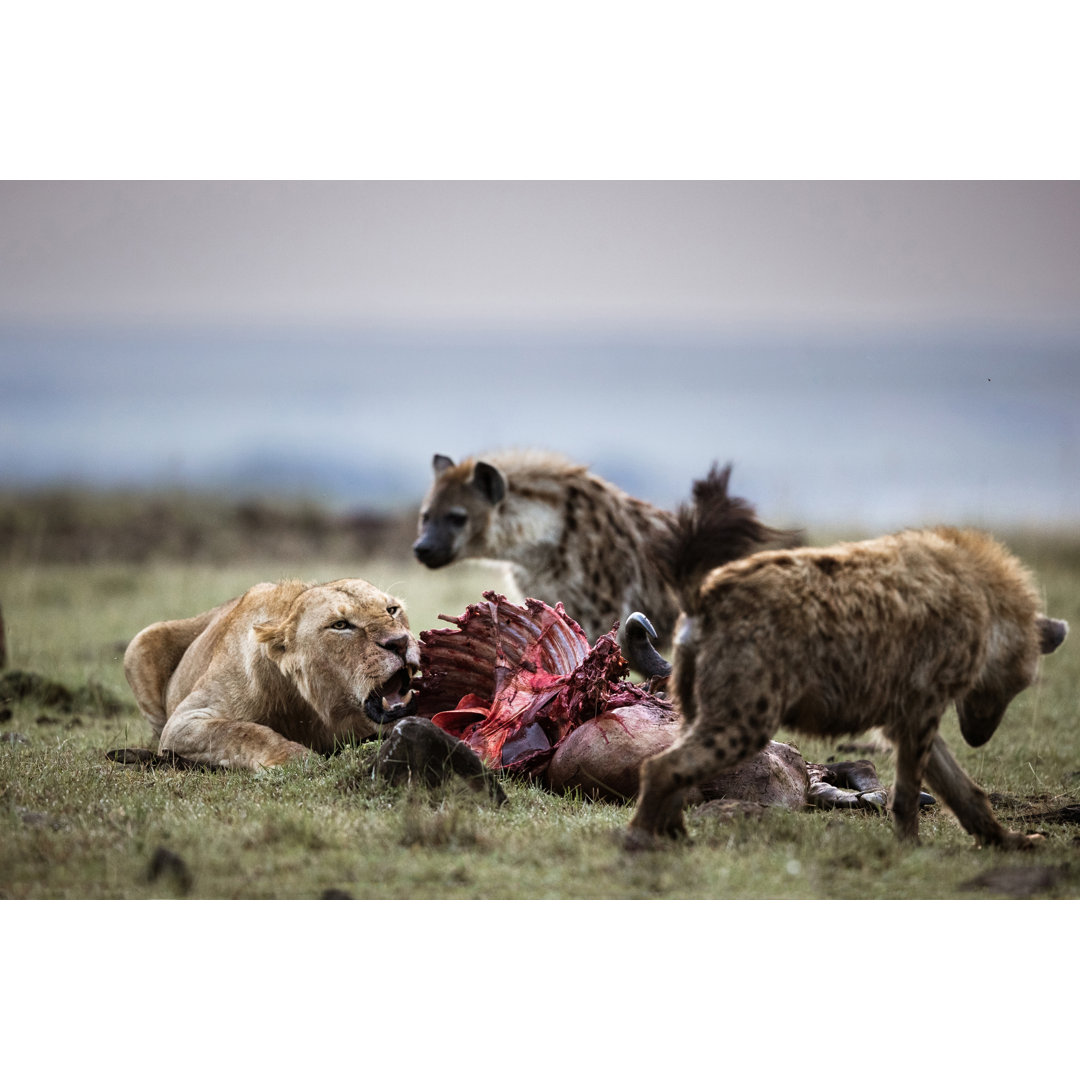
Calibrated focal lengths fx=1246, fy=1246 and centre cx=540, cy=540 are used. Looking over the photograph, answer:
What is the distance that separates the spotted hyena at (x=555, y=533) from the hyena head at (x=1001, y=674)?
129 inches

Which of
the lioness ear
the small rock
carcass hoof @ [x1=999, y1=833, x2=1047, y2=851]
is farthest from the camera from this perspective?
the lioness ear

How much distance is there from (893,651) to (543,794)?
5.15ft

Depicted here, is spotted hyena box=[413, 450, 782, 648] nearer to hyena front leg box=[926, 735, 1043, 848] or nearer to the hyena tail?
the hyena tail

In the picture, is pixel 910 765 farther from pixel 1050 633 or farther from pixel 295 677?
pixel 295 677

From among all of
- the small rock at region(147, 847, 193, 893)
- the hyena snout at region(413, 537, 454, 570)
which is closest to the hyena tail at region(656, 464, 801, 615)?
the hyena snout at region(413, 537, 454, 570)

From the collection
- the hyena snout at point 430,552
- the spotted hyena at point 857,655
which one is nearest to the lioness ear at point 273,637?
the spotted hyena at point 857,655

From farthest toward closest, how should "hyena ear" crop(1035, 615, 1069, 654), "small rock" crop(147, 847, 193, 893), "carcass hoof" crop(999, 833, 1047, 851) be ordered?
"hyena ear" crop(1035, 615, 1069, 654) → "carcass hoof" crop(999, 833, 1047, 851) → "small rock" crop(147, 847, 193, 893)

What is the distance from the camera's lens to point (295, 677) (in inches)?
209

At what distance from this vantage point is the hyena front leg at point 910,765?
14.3 ft

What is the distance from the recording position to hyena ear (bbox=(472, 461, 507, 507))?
848 centimetres

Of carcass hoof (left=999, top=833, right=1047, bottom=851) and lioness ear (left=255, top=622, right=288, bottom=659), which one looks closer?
carcass hoof (left=999, top=833, right=1047, bottom=851)

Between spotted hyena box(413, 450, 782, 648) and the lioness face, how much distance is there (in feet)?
10.0

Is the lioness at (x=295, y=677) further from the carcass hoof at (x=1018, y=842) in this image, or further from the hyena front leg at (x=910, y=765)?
the carcass hoof at (x=1018, y=842)

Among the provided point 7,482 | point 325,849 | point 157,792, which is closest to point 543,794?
point 325,849
